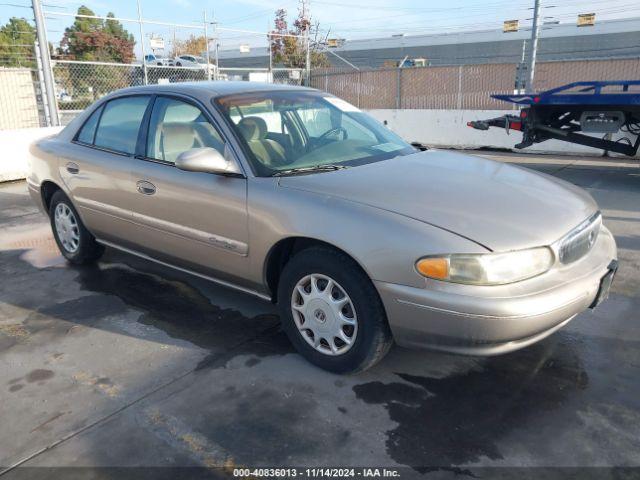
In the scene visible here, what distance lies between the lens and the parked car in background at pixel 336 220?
8.67ft

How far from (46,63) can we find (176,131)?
25.1ft

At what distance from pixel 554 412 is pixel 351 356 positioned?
3.52 ft

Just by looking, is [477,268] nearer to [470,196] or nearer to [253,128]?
[470,196]

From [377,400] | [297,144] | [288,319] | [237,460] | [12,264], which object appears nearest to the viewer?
[237,460]

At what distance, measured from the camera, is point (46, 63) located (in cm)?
997

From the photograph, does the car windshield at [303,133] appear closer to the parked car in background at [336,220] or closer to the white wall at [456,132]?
the parked car in background at [336,220]

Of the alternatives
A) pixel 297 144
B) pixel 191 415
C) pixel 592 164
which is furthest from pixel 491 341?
pixel 592 164

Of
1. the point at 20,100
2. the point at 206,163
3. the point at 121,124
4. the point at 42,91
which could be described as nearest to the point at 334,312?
the point at 206,163

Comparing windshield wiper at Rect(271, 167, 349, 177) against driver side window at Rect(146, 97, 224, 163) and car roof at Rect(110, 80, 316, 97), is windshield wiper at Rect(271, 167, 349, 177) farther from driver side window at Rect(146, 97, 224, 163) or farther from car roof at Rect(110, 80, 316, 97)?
car roof at Rect(110, 80, 316, 97)

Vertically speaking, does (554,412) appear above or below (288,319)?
below

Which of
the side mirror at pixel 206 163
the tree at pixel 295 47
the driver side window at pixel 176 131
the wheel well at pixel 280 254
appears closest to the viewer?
the wheel well at pixel 280 254

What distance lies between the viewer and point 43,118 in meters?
10.9

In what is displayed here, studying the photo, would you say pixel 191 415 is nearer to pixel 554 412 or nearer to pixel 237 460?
pixel 237 460

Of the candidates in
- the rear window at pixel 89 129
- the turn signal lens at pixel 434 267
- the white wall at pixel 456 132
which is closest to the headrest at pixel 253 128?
the turn signal lens at pixel 434 267
